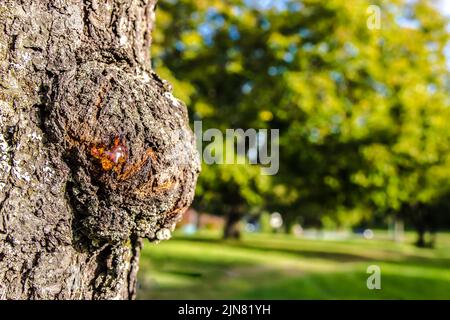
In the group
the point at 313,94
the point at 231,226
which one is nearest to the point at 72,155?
the point at 313,94

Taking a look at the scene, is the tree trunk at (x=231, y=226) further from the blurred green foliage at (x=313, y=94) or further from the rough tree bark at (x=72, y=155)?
the rough tree bark at (x=72, y=155)

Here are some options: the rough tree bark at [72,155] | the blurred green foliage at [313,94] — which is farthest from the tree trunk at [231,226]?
the rough tree bark at [72,155]

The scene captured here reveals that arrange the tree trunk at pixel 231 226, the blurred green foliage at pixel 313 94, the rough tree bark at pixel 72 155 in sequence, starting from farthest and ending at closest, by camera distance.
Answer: the tree trunk at pixel 231 226, the blurred green foliage at pixel 313 94, the rough tree bark at pixel 72 155

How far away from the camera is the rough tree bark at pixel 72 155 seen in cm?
239

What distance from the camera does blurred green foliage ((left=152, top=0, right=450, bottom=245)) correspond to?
19953 millimetres

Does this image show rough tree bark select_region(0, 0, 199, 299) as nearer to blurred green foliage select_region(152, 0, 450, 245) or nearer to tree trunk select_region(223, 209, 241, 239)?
blurred green foliage select_region(152, 0, 450, 245)

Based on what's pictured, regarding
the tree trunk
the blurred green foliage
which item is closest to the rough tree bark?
the blurred green foliage

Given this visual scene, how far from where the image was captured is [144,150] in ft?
7.97

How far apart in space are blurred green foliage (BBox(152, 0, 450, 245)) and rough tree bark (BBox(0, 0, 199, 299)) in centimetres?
1559

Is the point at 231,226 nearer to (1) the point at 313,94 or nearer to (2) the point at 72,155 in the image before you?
(1) the point at 313,94

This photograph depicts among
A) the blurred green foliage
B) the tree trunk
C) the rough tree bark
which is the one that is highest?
the blurred green foliage

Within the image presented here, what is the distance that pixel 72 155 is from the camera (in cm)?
241

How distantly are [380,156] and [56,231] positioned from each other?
18.9m

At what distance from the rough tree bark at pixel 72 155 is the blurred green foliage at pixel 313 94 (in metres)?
15.6
